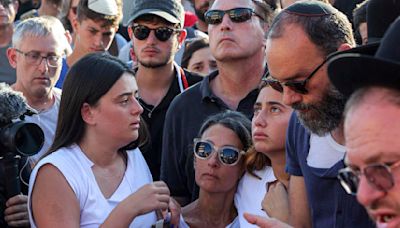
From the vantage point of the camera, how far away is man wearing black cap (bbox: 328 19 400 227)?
2.45m

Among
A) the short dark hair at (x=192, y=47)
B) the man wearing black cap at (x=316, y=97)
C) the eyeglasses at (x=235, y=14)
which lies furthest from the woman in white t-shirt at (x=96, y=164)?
the short dark hair at (x=192, y=47)

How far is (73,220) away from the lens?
13.8ft

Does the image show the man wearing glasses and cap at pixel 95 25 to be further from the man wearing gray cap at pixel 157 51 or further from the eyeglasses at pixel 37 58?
the eyeglasses at pixel 37 58

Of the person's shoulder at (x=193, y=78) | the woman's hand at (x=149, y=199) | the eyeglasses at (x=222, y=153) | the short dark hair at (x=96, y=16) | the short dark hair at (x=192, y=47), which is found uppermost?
the short dark hair at (x=96, y=16)

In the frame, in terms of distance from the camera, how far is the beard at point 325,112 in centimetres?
369

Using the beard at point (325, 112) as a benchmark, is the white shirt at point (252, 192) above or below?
below

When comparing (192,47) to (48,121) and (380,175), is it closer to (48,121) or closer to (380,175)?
(48,121)

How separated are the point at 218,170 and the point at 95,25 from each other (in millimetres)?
2532

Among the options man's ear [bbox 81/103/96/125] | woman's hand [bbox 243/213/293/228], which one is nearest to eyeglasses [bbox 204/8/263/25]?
man's ear [bbox 81/103/96/125]

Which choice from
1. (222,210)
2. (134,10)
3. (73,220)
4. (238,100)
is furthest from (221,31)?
(73,220)

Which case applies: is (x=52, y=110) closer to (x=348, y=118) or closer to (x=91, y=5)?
(x=91, y=5)

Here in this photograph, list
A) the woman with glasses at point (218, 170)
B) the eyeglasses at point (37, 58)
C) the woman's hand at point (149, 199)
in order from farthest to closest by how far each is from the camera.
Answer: the eyeglasses at point (37, 58), the woman with glasses at point (218, 170), the woman's hand at point (149, 199)

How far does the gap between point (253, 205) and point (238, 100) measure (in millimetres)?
912

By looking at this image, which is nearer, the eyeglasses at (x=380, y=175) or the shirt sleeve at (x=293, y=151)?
the eyeglasses at (x=380, y=175)
